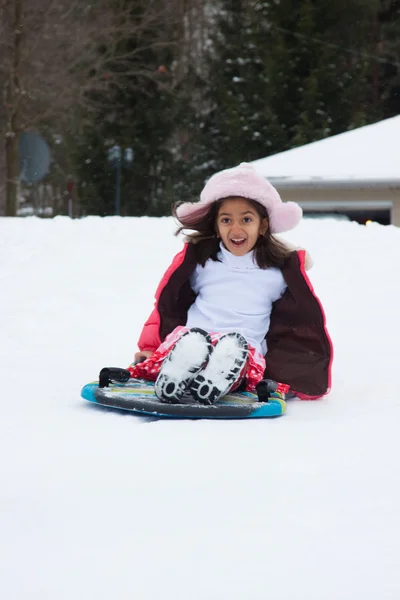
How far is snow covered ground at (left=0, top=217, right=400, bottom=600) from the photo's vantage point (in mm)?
1893

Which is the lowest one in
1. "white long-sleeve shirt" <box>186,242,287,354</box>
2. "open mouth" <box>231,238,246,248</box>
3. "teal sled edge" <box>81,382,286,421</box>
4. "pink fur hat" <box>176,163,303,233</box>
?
"teal sled edge" <box>81,382,286,421</box>

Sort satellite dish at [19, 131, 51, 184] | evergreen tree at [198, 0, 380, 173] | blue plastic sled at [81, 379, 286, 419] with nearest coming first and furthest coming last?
1. blue plastic sled at [81, 379, 286, 419]
2. satellite dish at [19, 131, 51, 184]
3. evergreen tree at [198, 0, 380, 173]

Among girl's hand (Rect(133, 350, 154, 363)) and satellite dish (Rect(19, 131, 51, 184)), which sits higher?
satellite dish (Rect(19, 131, 51, 184))

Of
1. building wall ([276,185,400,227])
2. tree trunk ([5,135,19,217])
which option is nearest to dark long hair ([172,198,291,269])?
building wall ([276,185,400,227])

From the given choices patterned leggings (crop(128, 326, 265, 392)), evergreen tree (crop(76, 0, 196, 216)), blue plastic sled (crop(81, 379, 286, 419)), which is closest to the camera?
blue plastic sled (crop(81, 379, 286, 419))

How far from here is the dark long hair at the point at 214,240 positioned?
4.14 meters

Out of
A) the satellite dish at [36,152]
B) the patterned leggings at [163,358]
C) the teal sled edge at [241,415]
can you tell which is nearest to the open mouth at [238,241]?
the patterned leggings at [163,358]

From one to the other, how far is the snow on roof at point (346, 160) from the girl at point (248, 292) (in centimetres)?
1263

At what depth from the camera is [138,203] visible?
25.4 m

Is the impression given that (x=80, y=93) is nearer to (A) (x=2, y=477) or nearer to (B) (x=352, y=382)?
(B) (x=352, y=382)

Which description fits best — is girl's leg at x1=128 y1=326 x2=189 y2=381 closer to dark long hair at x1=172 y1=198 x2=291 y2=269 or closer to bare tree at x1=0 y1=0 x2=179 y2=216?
dark long hair at x1=172 y1=198 x2=291 y2=269

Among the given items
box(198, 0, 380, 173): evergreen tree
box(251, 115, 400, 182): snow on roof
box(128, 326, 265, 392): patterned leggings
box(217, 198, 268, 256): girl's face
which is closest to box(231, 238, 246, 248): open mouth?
box(217, 198, 268, 256): girl's face

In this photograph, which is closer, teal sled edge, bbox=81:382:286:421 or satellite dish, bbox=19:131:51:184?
teal sled edge, bbox=81:382:286:421

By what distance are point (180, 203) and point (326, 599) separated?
2.85 meters
